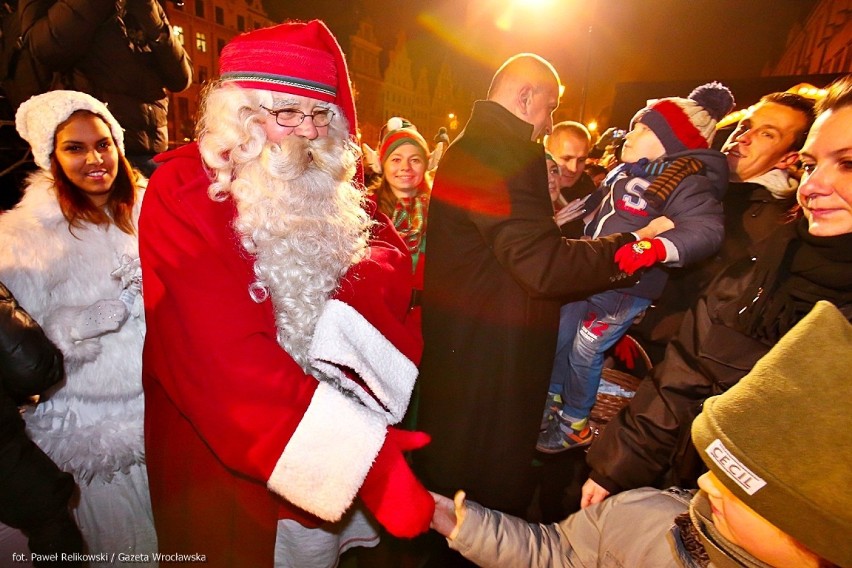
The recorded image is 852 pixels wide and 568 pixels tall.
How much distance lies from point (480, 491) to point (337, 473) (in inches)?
Result: 53.7

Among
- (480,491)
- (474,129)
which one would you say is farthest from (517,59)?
(480,491)

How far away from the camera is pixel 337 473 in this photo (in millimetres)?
1266

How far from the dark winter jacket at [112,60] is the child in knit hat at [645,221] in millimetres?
3548

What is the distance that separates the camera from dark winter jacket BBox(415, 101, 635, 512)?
6.51ft

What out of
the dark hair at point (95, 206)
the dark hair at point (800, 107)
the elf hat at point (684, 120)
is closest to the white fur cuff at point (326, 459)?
the dark hair at point (95, 206)

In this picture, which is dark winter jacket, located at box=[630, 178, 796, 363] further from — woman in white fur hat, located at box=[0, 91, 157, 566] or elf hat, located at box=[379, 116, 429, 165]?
woman in white fur hat, located at box=[0, 91, 157, 566]

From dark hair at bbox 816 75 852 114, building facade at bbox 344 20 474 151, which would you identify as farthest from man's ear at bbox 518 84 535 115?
building facade at bbox 344 20 474 151

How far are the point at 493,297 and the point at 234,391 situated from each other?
4.41 feet

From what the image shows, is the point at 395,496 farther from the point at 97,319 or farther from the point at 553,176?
the point at 553,176

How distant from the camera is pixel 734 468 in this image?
991mm

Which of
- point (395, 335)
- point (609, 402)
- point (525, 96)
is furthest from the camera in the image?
point (609, 402)

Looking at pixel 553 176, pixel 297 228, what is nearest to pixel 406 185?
pixel 553 176

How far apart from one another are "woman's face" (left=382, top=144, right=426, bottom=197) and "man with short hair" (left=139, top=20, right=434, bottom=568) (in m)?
2.13

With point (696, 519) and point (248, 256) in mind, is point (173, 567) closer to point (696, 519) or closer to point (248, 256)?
Answer: point (248, 256)
